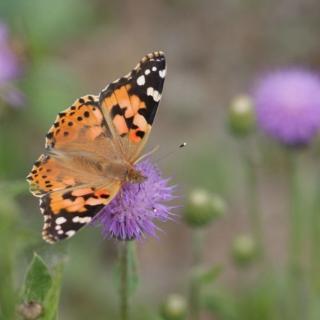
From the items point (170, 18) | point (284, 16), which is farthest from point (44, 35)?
point (284, 16)

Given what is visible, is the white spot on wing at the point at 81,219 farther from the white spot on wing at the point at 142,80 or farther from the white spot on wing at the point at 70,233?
the white spot on wing at the point at 142,80

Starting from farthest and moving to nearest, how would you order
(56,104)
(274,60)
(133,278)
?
(274,60) < (56,104) < (133,278)

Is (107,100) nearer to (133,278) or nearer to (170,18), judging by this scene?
(133,278)

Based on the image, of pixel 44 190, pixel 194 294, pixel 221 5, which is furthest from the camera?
pixel 221 5

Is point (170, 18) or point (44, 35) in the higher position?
point (170, 18)

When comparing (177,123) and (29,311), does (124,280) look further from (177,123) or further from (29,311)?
(177,123)

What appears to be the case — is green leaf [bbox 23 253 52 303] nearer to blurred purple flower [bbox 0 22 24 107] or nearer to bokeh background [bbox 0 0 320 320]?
bokeh background [bbox 0 0 320 320]

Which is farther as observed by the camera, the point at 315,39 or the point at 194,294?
the point at 315,39

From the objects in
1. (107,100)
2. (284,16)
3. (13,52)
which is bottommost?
(107,100)
